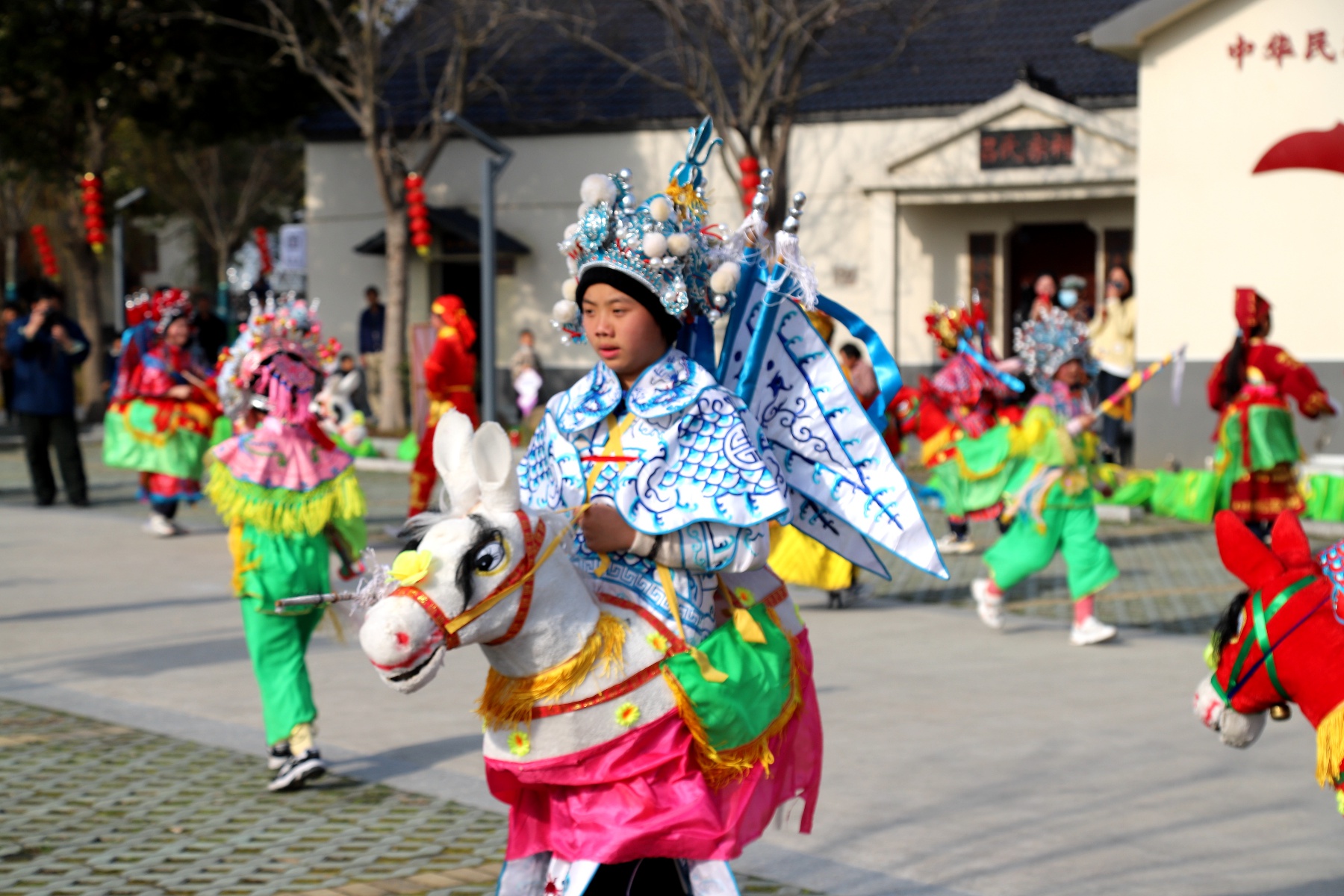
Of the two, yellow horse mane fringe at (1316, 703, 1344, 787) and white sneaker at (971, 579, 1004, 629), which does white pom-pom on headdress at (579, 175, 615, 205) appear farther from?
white sneaker at (971, 579, 1004, 629)

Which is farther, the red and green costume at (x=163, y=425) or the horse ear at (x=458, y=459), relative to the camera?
the red and green costume at (x=163, y=425)

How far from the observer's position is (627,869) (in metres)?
3.39

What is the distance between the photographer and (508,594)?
298 centimetres

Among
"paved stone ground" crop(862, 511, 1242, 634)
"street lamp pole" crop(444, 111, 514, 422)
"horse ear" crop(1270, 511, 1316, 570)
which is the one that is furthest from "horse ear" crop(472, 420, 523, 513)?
"street lamp pole" crop(444, 111, 514, 422)

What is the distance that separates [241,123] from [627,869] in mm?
23448

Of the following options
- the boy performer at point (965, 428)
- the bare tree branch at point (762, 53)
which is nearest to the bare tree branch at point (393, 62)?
the bare tree branch at point (762, 53)

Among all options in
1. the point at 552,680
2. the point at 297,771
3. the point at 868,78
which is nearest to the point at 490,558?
the point at 552,680

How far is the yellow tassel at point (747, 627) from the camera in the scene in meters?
3.42

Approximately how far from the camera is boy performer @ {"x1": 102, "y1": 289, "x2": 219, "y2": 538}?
12594 millimetres

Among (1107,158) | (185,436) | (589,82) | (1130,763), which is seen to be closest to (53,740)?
(1130,763)

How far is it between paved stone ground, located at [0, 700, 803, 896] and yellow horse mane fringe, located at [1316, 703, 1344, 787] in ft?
6.20

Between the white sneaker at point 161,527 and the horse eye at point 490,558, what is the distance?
1044cm

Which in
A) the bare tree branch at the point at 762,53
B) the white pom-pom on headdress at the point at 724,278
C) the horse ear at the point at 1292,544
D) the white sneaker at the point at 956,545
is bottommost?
the white sneaker at the point at 956,545

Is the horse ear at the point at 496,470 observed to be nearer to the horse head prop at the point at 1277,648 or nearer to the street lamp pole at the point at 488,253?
the horse head prop at the point at 1277,648
